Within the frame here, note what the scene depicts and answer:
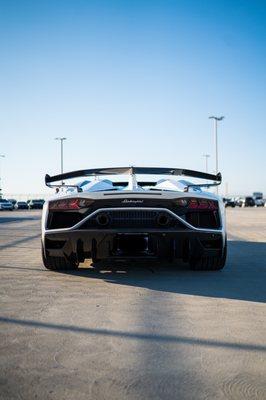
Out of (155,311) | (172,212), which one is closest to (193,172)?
(172,212)

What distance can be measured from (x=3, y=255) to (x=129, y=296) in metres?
3.69

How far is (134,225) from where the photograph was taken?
15.9 feet

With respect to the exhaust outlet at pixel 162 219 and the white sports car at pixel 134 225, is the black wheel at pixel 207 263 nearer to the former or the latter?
the white sports car at pixel 134 225

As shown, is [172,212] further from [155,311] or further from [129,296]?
[155,311]

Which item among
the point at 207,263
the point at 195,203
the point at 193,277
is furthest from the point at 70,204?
the point at 207,263

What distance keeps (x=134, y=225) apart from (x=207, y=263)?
1084 millimetres

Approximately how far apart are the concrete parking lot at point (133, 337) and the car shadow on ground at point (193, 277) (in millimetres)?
17

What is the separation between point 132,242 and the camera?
4.90 metres

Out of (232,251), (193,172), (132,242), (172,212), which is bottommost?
(232,251)

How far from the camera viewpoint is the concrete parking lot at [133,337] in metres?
2.01

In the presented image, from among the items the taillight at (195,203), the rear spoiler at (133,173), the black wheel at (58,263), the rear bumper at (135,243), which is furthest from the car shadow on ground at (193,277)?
the rear spoiler at (133,173)

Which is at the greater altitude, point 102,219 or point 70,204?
point 70,204

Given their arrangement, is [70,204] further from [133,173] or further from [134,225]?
[133,173]

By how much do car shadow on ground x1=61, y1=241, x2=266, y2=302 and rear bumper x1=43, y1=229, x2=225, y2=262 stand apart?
262mm
